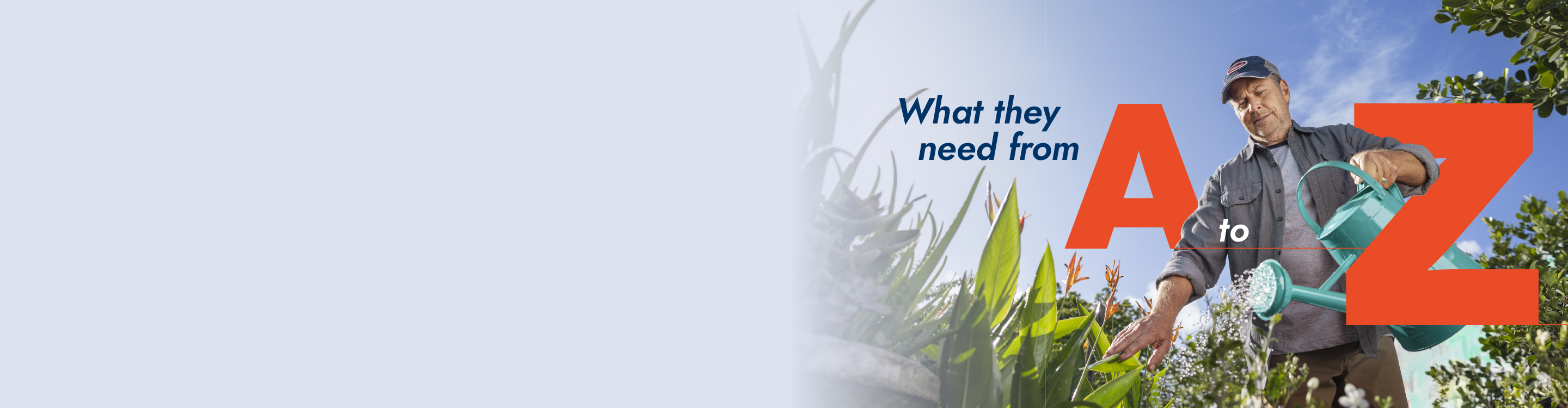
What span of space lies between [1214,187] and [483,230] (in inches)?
45.3

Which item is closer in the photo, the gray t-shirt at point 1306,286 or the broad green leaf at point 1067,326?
the broad green leaf at point 1067,326

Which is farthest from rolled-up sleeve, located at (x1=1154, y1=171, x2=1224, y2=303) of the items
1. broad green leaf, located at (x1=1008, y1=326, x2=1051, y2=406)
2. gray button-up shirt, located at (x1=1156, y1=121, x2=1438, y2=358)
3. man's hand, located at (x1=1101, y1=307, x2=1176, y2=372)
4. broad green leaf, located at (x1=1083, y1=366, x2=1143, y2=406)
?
broad green leaf, located at (x1=1008, y1=326, x2=1051, y2=406)

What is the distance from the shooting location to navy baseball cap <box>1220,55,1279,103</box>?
1.07m

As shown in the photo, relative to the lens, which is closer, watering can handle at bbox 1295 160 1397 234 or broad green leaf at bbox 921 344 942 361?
broad green leaf at bbox 921 344 942 361

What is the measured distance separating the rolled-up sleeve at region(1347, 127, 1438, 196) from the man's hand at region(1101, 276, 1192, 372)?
41cm

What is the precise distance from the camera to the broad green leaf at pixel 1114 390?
622 mm

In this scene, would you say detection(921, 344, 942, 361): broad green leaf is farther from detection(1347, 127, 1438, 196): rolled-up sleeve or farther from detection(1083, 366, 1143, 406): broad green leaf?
detection(1347, 127, 1438, 196): rolled-up sleeve

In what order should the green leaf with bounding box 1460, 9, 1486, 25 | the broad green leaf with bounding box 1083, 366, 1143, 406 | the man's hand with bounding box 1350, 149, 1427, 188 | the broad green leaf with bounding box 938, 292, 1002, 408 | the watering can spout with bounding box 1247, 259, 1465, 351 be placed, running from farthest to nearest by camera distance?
the green leaf with bounding box 1460, 9, 1486, 25
the man's hand with bounding box 1350, 149, 1427, 188
the watering can spout with bounding box 1247, 259, 1465, 351
the broad green leaf with bounding box 1083, 366, 1143, 406
the broad green leaf with bounding box 938, 292, 1002, 408

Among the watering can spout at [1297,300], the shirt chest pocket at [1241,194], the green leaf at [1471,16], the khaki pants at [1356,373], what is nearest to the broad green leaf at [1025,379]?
the watering can spout at [1297,300]

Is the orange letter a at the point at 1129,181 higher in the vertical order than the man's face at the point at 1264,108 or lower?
lower

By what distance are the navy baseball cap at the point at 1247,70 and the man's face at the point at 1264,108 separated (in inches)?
0.4

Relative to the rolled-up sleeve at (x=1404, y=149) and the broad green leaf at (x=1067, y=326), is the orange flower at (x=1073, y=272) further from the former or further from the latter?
the rolled-up sleeve at (x=1404, y=149)

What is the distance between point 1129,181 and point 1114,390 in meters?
0.61

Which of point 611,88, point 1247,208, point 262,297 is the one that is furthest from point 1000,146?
point 262,297
